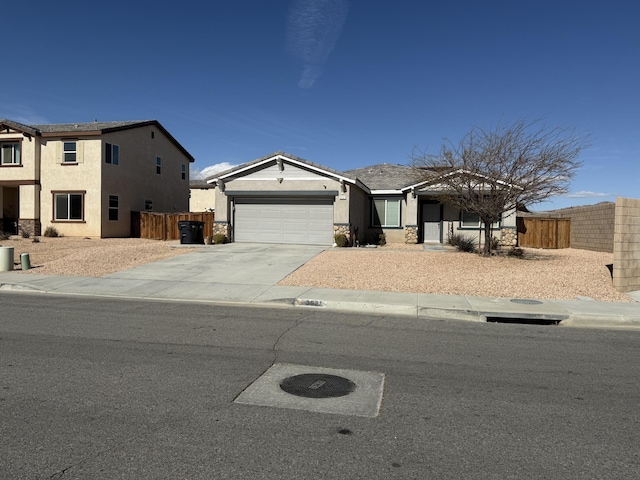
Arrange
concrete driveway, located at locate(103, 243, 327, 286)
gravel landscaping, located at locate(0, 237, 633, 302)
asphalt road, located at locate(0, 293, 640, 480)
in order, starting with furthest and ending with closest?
concrete driveway, located at locate(103, 243, 327, 286) < gravel landscaping, located at locate(0, 237, 633, 302) < asphalt road, located at locate(0, 293, 640, 480)

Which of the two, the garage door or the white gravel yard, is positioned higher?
the garage door

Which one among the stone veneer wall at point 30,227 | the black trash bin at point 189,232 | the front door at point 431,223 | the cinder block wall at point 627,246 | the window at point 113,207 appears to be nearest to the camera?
the cinder block wall at point 627,246

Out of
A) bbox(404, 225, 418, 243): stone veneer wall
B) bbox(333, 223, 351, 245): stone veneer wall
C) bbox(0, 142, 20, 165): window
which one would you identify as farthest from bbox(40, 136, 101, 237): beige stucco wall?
bbox(404, 225, 418, 243): stone veneer wall

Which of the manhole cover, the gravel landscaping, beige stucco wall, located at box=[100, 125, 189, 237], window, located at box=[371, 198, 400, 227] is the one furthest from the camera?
beige stucco wall, located at box=[100, 125, 189, 237]

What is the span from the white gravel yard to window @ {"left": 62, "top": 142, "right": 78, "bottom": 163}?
17.8 m

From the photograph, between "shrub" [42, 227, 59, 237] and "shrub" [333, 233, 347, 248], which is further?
"shrub" [42, 227, 59, 237]

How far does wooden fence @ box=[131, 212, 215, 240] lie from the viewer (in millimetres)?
26469

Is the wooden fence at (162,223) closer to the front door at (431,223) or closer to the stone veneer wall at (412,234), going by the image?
the stone veneer wall at (412,234)

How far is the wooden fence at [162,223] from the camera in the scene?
86.8 ft

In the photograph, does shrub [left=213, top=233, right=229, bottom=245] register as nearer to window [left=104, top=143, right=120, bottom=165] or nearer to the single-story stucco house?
the single-story stucco house

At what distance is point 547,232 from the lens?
25.4m

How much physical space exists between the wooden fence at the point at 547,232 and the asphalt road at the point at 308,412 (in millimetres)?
17977

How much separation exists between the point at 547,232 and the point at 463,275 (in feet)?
44.1

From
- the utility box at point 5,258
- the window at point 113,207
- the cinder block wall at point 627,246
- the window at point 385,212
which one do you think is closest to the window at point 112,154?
the window at point 113,207
